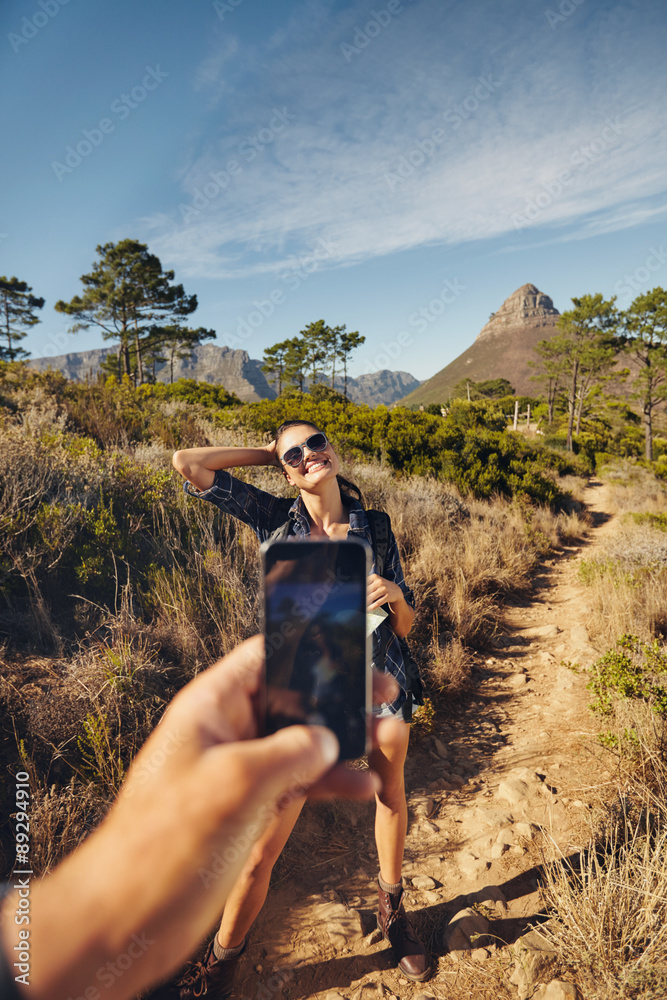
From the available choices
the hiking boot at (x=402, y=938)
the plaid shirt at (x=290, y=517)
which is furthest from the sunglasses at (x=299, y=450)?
the hiking boot at (x=402, y=938)

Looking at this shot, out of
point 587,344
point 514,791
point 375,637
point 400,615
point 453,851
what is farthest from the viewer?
point 587,344

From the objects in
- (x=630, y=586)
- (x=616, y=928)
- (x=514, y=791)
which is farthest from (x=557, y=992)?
(x=630, y=586)

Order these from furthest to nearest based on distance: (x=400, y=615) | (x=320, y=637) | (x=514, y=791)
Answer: (x=514, y=791)
(x=400, y=615)
(x=320, y=637)

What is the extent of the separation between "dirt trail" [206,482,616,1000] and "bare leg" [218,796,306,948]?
34 centimetres

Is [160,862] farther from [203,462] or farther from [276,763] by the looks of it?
[203,462]

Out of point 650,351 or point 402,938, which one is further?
point 650,351

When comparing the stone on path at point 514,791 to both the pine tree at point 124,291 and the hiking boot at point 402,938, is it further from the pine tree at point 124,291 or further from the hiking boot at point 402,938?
the pine tree at point 124,291

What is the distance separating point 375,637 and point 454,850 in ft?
5.34

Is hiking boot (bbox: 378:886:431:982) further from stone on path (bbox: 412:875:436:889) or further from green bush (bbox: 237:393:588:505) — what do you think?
green bush (bbox: 237:393:588:505)

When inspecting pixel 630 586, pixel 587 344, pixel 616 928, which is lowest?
pixel 616 928

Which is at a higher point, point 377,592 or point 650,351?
point 650,351

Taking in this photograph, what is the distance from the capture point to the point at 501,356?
110375mm

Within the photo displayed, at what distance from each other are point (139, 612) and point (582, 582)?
216 inches

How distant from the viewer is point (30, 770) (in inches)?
85.9
